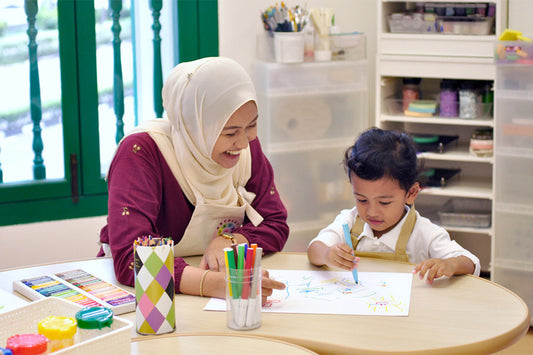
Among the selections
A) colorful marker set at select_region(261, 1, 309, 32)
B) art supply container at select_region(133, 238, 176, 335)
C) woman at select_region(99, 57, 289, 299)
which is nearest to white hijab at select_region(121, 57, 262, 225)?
woman at select_region(99, 57, 289, 299)

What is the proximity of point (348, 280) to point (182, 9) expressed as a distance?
1892 millimetres

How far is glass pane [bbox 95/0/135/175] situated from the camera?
3.09 metres

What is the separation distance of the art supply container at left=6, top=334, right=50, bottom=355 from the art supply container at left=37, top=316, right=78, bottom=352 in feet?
0.04

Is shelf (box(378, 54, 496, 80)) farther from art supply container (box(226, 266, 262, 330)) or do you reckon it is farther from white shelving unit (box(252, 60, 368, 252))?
art supply container (box(226, 266, 262, 330))

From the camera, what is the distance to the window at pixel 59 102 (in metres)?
2.94

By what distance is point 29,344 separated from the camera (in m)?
1.08

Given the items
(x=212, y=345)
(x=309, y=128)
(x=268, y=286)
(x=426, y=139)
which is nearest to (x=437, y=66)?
(x=426, y=139)

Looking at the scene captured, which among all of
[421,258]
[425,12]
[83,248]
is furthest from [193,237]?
[425,12]

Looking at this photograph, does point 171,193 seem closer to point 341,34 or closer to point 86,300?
point 86,300

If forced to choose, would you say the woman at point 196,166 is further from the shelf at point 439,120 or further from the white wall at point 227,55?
the shelf at point 439,120

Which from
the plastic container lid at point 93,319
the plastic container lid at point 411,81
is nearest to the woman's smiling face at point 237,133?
the plastic container lid at point 93,319

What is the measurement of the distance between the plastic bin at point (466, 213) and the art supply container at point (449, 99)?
0.47 metres

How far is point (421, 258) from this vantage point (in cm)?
190

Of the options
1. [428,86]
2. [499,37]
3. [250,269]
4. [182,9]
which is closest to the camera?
[250,269]
